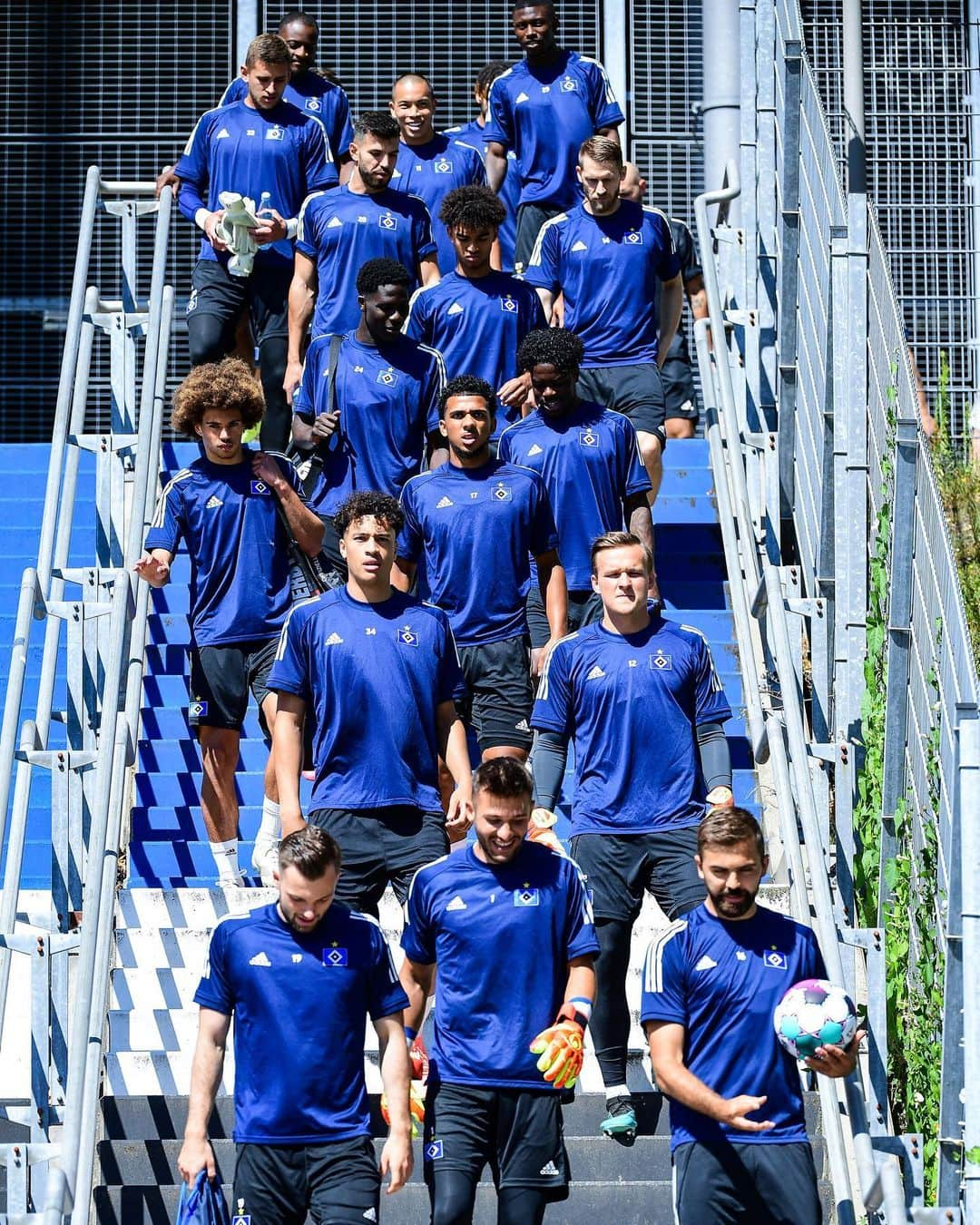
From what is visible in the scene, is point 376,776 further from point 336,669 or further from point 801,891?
point 801,891

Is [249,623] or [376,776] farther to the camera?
[249,623]

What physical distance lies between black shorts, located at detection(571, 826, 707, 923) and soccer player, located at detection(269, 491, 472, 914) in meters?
0.47

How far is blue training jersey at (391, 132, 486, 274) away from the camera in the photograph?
11609mm

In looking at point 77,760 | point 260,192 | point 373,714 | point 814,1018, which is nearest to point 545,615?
point 373,714

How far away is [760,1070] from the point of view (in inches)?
249

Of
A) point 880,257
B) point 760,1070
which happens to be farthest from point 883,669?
point 760,1070

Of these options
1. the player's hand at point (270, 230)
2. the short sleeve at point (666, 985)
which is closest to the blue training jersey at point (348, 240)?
the player's hand at point (270, 230)

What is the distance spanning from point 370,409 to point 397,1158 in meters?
4.26

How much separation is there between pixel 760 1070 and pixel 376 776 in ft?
5.79

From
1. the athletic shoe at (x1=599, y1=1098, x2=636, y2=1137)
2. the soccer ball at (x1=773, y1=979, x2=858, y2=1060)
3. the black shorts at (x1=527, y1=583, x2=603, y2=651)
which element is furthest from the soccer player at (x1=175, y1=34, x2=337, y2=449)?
the soccer ball at (x1=773, y1=979, x2=858, y2=1060)

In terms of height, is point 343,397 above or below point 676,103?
below

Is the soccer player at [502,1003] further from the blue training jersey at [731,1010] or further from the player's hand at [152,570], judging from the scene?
the player's hand at [152,570]

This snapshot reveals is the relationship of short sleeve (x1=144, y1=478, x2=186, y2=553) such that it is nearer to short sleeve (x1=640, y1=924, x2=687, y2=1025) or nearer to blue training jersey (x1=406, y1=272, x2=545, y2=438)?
blue training jersey (x1=406, y1=272, x2=545, y2=438)

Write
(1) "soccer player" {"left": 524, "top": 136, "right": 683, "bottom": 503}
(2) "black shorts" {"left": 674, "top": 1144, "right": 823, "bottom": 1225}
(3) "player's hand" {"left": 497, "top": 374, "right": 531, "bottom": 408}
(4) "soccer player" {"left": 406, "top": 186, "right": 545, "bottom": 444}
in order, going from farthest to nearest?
(1) "soccer player" {"left": 524, "top": 136, "right": 683, "bottom": 503} → (4) "soccer player" {"left": 406, "top": 186, "right": 545, "bottom": 444} → (3) "player's hand" {"left": 497, "top": 374, "right": 531, "bottom": 408} → (2) "black shorts" {"left": 674, "top": 1144, "right": 823, "bottom": 1225}
